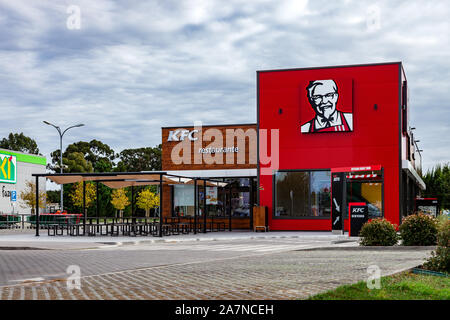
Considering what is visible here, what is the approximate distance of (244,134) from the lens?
36281mm

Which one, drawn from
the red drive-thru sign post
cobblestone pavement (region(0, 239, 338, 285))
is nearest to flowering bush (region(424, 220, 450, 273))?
cobblestone pavement (region(0, 239, 338, 285))

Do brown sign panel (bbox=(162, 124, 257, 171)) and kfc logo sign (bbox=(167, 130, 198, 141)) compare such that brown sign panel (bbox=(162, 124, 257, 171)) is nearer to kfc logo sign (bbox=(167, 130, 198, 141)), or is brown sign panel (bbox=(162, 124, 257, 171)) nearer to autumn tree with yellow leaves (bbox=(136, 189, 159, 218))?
kfc logo sign (bbox=(167, 130, 198, 141))

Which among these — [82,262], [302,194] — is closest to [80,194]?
[302,194]

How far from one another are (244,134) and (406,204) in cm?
1027

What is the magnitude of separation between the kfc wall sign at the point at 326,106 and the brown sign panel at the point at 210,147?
14.8 ft

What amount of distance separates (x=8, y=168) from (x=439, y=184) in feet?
140

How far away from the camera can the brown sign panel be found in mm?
36250

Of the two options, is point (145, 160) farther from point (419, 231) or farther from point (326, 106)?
point (419, 231)

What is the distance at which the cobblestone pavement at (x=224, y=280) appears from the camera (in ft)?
28.6

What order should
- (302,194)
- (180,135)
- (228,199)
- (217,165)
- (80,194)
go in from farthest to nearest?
1. (80,194)
2. (180,135)
3. (217,165)
4. (228,199)
5. (302,194)

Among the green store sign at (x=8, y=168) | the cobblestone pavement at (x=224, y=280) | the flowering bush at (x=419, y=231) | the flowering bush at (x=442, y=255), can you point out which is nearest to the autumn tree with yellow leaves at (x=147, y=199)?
the green store sign at (x=8, y=168)

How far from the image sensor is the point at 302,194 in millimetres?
32562

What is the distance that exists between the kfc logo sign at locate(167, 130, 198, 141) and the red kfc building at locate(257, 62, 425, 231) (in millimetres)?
5384

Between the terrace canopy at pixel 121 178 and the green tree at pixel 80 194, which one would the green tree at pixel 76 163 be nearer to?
the green tree at pixel 80 194
